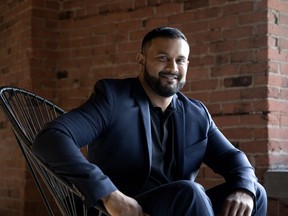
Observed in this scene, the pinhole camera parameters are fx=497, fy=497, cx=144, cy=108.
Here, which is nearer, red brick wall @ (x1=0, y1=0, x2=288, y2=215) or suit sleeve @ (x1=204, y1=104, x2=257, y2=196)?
suit sleeve @ (x1=204, y1=104, x2=257, y2=196)

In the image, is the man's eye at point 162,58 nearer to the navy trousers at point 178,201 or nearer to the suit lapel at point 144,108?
the suit lapel at point 144,108

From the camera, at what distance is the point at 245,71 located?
301 centimetres

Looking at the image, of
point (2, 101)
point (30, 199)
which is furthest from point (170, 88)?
point (30, 199)

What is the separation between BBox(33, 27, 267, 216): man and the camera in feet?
5.21

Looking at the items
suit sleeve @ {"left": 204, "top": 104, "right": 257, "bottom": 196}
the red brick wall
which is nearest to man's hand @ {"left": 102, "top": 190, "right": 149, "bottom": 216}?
suit sleeve @ {"left": 204, "top": 104, "right": 257, "bottom": 196}

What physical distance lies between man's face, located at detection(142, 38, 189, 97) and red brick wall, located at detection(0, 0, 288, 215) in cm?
114

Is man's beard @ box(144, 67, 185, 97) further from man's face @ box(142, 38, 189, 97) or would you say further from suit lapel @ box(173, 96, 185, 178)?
suit lapel @ box(173, 96, 185, 178)

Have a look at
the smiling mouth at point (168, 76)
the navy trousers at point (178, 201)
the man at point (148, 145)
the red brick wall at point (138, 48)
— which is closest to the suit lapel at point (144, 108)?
the man at point (148, 145)

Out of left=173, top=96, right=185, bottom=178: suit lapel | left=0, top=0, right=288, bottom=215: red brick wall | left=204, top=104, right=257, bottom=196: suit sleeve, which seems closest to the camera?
left=204, top=104, right=257, bottom=196: suit sleeve

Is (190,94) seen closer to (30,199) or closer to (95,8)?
(95,8)

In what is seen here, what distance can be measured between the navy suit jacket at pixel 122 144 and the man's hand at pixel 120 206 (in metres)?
0.03

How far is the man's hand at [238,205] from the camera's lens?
1722 mm

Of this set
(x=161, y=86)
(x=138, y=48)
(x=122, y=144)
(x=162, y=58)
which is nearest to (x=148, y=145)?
(x=122, y=144)

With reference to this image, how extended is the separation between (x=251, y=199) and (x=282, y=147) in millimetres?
1274
